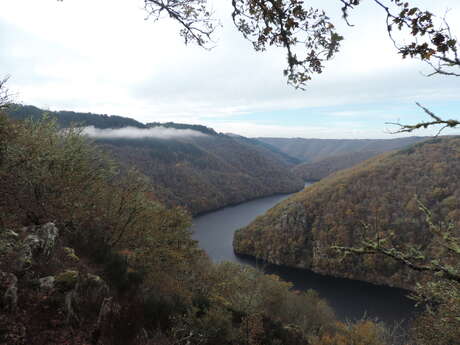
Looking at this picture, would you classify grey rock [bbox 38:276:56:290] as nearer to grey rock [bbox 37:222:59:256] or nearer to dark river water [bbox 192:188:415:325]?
grey rock [bbox 37:222:59:256]

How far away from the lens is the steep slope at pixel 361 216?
73.9 metres

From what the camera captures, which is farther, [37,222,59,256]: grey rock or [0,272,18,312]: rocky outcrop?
[37,222,59,256]: grey rock

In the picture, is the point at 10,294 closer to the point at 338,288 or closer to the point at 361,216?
the point at 338,288

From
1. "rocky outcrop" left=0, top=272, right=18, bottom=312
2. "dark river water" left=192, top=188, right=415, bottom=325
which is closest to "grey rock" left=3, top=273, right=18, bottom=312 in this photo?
"rocky outcrop" left=0, top=272, right=18, bottom=312

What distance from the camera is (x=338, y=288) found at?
210 ft

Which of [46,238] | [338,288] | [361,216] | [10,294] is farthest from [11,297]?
[361,216]

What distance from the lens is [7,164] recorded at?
28.8 ft

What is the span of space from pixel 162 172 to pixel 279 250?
10239 centimetres

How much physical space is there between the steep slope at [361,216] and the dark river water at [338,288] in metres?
4.91

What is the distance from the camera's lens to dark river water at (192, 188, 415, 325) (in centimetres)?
5117

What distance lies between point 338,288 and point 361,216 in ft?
120

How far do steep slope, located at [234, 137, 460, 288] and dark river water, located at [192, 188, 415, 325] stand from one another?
16.1ft

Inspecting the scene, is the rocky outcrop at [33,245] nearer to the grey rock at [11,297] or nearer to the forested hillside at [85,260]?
the forested hillside at [85,260]

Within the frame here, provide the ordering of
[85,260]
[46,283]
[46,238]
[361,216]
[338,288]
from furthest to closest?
[361,216] → [338,288] → [85,260] → [46,238] → [46,283]
